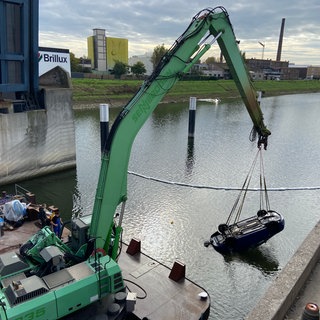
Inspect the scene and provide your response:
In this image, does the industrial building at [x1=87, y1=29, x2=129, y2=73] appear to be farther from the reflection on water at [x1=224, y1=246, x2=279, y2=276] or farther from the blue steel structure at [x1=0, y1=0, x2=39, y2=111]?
the reflection on water at [x1=224, y1=246, x2=279, y2=276]

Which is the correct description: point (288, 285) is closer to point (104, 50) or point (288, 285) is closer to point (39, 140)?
point (39, 140)

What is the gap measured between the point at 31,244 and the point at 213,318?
5.04 meters

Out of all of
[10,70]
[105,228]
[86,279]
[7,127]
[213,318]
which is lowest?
[213,318]

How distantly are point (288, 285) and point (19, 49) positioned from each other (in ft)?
55.6

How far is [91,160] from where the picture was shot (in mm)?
21641

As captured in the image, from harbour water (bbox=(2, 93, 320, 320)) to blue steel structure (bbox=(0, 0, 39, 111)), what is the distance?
202 inches

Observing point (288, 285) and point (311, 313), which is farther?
point (288, 285)

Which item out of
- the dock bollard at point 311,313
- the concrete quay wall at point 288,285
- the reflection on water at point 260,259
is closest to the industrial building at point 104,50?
the reflection on water at point 260,259

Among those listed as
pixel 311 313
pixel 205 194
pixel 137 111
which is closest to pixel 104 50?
pixel 205 194

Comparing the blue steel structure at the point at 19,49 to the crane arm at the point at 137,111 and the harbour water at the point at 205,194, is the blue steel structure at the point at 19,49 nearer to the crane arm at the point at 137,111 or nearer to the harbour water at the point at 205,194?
the harbour water at the point at 205,194

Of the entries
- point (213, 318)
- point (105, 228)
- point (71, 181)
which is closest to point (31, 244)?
point (105, 228)

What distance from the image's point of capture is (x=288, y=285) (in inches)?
258

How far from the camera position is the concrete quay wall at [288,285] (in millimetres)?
5893

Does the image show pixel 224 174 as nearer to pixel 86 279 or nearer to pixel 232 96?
pixel 86 279
